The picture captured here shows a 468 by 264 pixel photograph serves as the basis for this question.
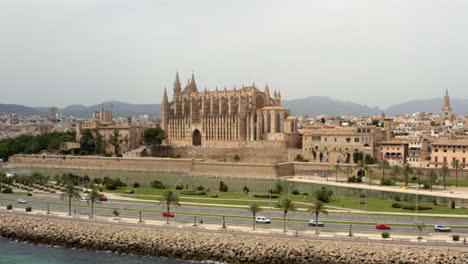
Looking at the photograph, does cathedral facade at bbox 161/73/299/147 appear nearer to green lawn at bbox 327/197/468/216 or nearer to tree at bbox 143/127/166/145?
tree at bbox 143/127/166/145

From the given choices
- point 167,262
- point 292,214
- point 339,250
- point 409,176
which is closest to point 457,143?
point 409,176

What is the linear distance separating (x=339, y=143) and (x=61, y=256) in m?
52.3

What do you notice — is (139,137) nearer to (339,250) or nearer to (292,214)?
(292,214)

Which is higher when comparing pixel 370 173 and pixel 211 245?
pixel 370 173

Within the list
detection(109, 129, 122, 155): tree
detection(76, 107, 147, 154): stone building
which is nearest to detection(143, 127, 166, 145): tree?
detection(76, 107, 147, 154): stone building

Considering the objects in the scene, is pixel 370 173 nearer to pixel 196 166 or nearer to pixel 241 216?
pixel 196 166

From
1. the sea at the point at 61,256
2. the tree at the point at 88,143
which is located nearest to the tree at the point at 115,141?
the tree at the point at 88,143

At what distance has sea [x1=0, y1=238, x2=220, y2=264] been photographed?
30.5 meters

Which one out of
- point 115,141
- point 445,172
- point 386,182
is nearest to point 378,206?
point 445,172

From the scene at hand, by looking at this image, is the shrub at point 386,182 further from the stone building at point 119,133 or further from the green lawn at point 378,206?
the stone building at point 119,133

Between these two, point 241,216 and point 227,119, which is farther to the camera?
point 227,119

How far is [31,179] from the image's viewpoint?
57.2m

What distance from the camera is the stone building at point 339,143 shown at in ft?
246

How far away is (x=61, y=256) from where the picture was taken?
3175 cm
